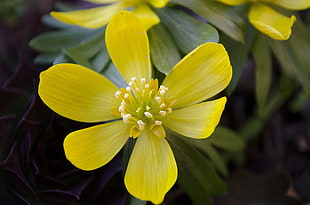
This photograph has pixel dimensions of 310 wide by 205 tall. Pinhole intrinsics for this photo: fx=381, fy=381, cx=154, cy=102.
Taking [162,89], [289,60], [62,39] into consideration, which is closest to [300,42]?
[289,60]

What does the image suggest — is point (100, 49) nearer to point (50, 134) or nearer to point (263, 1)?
point (50, 134)

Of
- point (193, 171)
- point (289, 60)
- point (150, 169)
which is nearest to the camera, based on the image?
point (150, 169)

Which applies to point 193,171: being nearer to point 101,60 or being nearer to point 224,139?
point 224,139

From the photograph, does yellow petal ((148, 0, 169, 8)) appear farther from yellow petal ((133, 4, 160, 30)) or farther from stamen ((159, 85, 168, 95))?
stamen ((159, 85, 168, 95))

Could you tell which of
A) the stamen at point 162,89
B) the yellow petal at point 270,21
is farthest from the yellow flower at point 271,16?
the stamen at point 162,89

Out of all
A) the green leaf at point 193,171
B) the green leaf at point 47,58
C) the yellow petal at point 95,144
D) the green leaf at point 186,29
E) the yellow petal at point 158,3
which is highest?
the yellow petal at point 158,3

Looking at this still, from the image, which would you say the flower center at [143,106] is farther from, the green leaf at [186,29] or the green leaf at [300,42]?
the green leaf at [300,42]

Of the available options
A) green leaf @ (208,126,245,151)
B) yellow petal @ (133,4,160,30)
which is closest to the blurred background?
green leaf @ (208,126,245,151)

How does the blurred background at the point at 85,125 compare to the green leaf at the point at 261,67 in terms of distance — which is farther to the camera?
the green leaf at the point at 261,67
